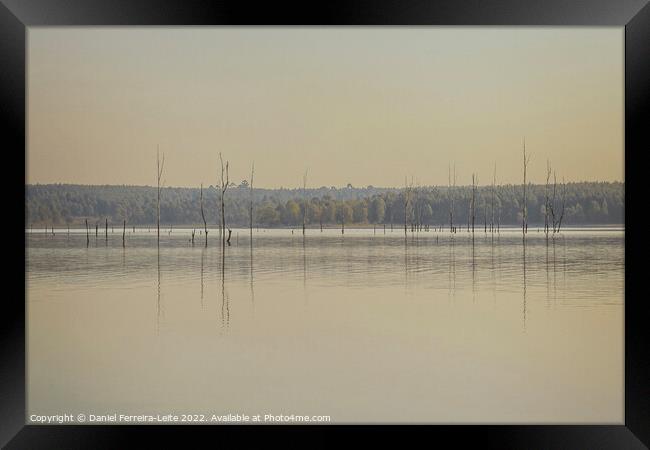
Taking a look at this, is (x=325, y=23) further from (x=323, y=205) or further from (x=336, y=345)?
(x=323, y=205)

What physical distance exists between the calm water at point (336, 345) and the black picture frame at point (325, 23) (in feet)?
3.03

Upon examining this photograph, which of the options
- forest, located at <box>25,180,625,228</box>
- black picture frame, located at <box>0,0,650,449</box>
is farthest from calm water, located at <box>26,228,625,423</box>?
forest, located at <box>25,180,625,228</box>

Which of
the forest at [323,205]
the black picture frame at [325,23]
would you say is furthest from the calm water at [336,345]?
the forest at [323,205]

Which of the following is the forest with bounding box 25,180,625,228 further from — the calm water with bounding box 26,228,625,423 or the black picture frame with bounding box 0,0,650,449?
the black picture frame with bounding box 0,0,650,449

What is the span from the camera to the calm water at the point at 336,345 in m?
4.31

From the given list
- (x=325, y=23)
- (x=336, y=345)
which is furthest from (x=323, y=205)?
(x=325, y=23)

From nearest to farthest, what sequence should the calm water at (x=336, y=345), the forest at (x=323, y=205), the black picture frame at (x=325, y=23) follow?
the black picture frame at (x=325, y=23) → the calm water at (x=336, y=345) → the forest at (x=323, y=205)

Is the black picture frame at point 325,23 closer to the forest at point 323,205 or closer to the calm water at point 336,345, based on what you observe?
the calm water at point 336,345

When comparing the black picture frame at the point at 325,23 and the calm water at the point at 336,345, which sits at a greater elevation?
the black picture frame at the point at 325,23

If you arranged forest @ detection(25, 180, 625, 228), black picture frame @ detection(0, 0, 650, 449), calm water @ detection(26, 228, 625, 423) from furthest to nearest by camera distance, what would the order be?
forest @ detection(25, 180, 625, 228) → calm water @ detection(26, 228, 625, 423) → black picture frame @ detection(0, 0, 650, 449)

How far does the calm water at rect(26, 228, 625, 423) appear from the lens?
431 cm

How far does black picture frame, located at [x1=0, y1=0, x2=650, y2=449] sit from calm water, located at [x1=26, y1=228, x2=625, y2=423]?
92 centimetres

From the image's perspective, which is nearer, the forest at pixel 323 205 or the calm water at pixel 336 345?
the calm water at pixel 336 345

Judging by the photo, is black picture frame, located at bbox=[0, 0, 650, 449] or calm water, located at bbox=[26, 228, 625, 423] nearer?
black picture frame, located at bbox=[0, 0, 650, 449]
